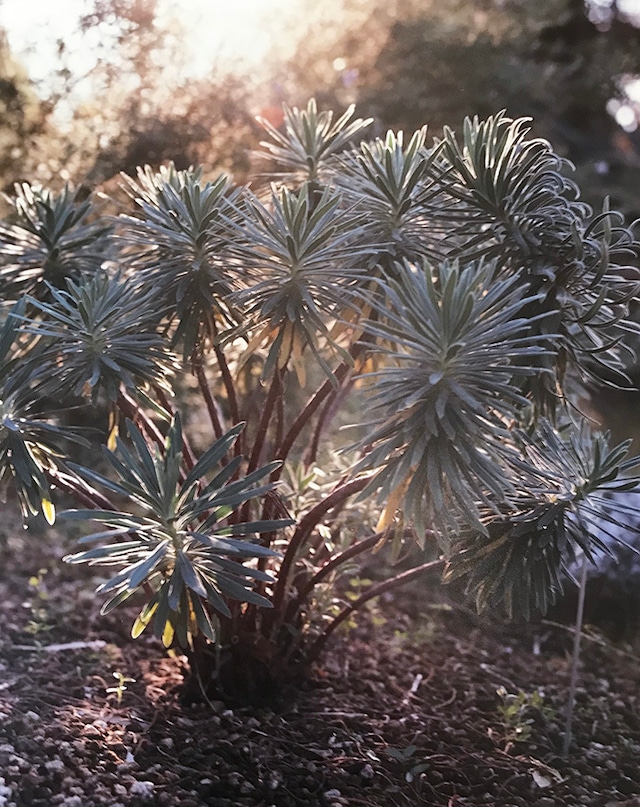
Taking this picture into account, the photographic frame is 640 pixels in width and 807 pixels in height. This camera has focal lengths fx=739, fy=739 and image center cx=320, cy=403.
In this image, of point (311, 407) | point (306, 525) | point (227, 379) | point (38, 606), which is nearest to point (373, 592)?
point (306, 525)

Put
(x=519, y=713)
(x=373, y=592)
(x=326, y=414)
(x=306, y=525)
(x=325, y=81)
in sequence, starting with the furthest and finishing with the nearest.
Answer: (x=325, y=81), (x=326, y=414), (x=519, y=713), (x=373, y=592), (x=306, y=525)

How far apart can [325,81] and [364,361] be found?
1807mm

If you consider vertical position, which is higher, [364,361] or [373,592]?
[364,361]

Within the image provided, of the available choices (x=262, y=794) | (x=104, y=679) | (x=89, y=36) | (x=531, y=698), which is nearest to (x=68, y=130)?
(x=89, y=36)

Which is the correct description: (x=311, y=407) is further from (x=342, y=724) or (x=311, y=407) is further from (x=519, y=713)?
(x=519, y=713)

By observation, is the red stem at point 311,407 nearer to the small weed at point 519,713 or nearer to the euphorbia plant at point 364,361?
the euphorbia plant at point 364,361

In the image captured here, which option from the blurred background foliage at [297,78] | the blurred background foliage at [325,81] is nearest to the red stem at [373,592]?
the blurred background foliage at [297,78]

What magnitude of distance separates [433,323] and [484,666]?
4.38 ft

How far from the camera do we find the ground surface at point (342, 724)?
1504 mm

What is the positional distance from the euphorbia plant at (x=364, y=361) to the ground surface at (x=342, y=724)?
21cm

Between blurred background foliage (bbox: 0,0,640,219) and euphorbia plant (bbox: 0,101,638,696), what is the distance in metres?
0.77

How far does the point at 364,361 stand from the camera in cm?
168

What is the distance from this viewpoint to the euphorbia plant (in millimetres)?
1271

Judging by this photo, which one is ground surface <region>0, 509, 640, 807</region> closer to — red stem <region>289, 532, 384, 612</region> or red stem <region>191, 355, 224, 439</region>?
red stem <region>289, 532, 384, 612</region>
